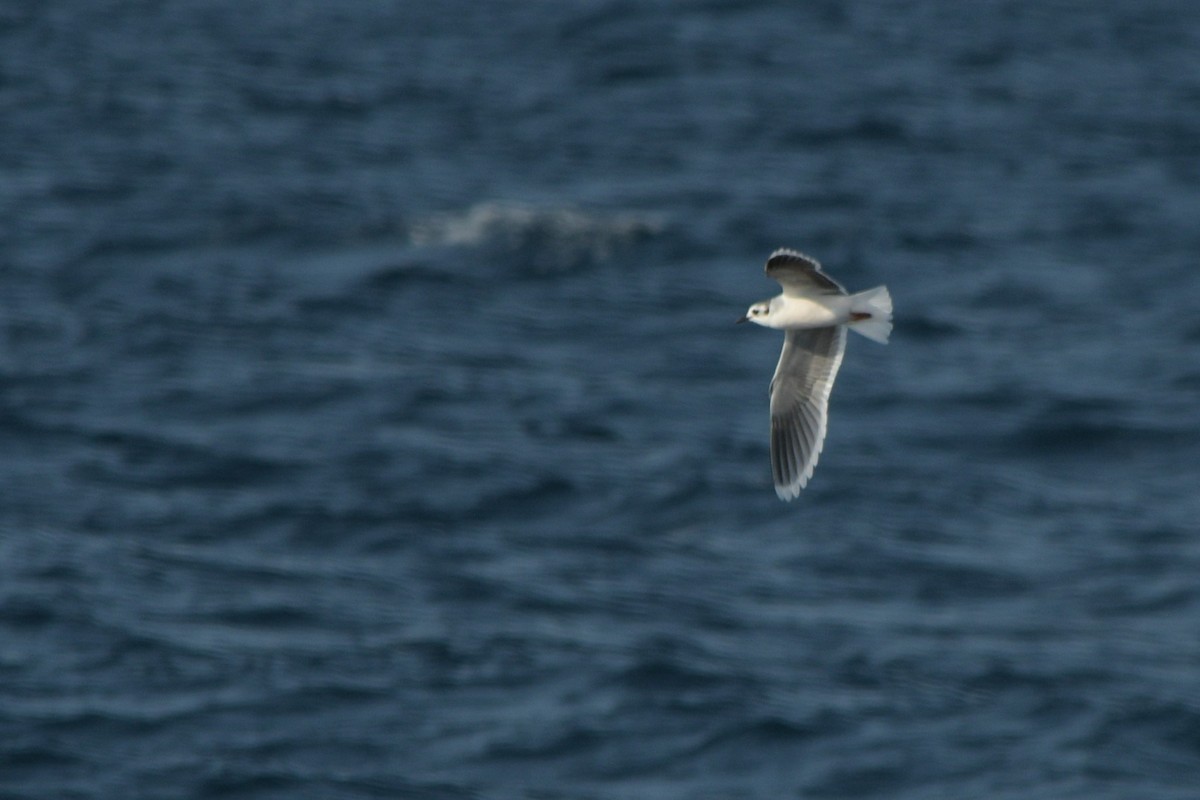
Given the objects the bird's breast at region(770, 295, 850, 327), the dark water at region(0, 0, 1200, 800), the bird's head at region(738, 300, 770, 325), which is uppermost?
the dark water at region(0, 0, 1200, 800)

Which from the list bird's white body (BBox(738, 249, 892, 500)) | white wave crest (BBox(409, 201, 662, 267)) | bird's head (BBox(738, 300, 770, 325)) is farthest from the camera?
white wave crest (BBox(409, 201, 662, 267))

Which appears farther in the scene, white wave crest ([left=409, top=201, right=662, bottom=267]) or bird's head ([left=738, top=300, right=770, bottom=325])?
white wave crest ([left=409, top=201, right=662, bottom=267])

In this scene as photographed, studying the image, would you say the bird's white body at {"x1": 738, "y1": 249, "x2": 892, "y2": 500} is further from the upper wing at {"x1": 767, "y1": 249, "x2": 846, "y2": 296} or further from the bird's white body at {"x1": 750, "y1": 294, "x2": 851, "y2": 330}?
the upper wing at {"x1": 767, "y1": 249, "x2": 846, "y2": 296}

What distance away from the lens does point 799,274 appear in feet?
34.8

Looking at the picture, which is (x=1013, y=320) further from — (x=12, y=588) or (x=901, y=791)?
(x=12, y=588)

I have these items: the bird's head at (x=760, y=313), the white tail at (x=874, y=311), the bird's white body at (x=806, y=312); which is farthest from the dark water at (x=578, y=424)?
the white tail at (x=874, y=311)

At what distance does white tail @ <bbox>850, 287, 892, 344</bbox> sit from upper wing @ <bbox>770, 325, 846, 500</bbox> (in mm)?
1091

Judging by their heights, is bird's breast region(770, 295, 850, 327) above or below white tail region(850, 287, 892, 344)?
above

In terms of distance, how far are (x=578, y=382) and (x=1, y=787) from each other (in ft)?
39.5

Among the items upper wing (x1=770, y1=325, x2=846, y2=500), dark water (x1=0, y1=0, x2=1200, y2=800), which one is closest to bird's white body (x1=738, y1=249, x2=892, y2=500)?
upper wing (x1=770, y1=325, x2=846, y2=500)

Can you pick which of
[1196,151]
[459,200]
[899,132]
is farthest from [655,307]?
[1196,151]

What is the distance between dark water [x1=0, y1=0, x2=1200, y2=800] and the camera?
858 inches

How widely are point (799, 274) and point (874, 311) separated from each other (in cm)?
64

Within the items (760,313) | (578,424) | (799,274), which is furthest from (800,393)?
(578,424)
